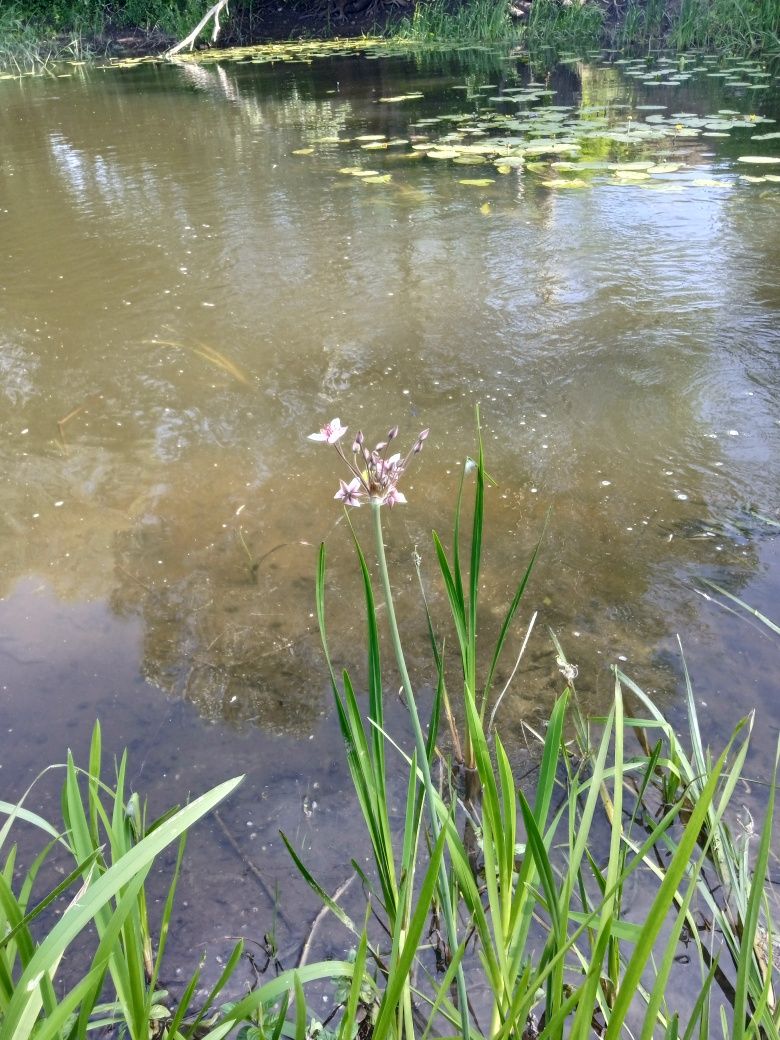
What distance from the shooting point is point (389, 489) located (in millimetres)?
944

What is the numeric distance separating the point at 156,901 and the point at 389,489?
0.83 m

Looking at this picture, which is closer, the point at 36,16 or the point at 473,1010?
the point at 473,1010

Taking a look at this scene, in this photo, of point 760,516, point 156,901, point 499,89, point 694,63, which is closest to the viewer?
point 156,901

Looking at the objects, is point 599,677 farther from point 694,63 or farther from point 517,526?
point 694,63

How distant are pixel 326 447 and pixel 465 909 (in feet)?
5.12

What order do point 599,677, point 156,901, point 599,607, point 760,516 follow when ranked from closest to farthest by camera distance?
point 156,901 < point 599,677 < point 599,607 < point 760,516

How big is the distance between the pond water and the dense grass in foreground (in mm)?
182

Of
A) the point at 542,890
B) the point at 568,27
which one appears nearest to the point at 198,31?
the point at 568,27

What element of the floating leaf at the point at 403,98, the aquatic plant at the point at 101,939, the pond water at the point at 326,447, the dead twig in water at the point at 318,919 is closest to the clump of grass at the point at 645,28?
the floating leaf at the point at 403,98

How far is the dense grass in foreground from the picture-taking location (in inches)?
30.1

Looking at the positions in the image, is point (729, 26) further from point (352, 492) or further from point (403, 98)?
point (352, 492)

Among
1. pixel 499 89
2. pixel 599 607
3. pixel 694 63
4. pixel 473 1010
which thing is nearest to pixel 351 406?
pixel 599 607

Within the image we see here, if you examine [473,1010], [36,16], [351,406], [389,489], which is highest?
[36,16]

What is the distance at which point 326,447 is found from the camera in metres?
2.54
